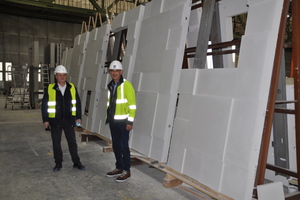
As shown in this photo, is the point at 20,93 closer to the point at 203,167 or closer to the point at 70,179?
the point at 70,179

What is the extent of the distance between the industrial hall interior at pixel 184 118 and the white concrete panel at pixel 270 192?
0.03ft

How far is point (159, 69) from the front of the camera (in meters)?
4.27

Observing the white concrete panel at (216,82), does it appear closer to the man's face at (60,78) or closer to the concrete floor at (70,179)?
the concrete floor at (70,179)

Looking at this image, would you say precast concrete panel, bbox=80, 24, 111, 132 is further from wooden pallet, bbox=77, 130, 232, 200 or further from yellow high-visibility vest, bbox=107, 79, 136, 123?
wooden pallet, bbox=77, 130, 232, 200

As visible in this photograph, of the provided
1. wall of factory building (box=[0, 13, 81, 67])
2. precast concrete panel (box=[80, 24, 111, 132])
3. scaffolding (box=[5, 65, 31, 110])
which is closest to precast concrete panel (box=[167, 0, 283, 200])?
precast concrete panel (box=[80, 24, 111, 132])

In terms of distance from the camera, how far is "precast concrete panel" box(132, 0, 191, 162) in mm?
3932

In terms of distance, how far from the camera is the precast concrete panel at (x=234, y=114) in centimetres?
275

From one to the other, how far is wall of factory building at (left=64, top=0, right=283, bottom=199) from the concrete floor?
0.37m

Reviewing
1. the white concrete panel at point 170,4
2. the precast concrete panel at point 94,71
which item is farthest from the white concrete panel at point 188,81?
the precast concrete panel at point 94,71

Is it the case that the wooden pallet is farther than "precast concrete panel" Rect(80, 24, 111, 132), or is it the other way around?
"precast concrete panel" Rect(80, 24, 111, 132)

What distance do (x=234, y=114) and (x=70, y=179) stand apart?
2.56m

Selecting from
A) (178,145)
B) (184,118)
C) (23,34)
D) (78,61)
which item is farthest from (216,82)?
(23,34)

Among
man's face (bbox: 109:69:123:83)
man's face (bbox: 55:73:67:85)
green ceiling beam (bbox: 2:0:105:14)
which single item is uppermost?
green ceiling beam (bbox: 2:0:105:14)

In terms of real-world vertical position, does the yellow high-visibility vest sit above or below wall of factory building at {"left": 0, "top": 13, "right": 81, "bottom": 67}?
below
